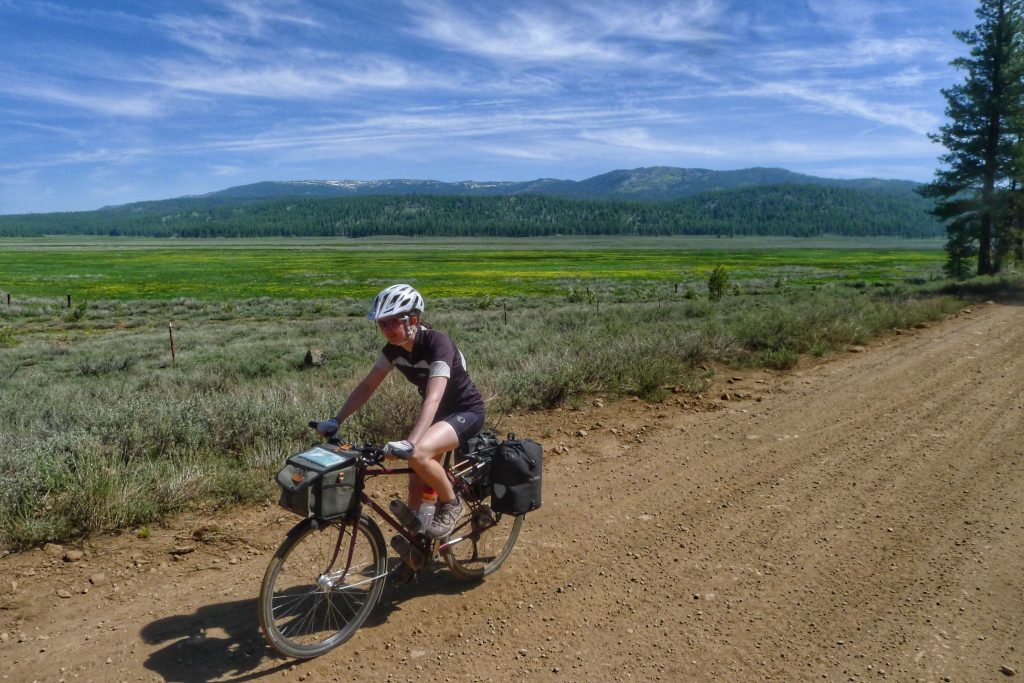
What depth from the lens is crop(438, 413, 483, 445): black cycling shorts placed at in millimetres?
4098

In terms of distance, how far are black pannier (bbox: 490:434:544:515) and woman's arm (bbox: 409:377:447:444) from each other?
76 cm

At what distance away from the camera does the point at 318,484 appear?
3.46m

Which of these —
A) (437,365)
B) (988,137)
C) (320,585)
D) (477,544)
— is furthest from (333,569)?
(988,137)

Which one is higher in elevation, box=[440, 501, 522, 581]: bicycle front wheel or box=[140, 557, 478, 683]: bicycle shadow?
box=[440, 501, 522, 581]: bicycle front wheel

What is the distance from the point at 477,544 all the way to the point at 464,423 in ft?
3.33

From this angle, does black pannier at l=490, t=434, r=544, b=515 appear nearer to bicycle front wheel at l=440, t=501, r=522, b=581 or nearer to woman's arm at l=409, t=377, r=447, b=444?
bicycle front wheel at l=440, t=501, r=522, b=581

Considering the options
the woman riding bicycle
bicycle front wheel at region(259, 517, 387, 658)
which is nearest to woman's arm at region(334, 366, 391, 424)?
the woman riding bicycle

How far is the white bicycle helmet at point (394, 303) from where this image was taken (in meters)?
3.79

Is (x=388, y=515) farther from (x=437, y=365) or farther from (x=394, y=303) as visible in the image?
(x=394, y=303)

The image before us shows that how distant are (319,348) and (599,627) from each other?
15.8 metres

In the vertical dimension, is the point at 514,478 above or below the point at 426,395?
below

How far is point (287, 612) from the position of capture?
369cm

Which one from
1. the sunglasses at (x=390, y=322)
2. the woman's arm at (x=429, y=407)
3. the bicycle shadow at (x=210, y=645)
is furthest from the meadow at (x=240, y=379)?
the sunglasses at (x=390, y=322)

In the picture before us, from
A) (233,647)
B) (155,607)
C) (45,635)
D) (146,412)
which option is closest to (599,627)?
(233,647)
